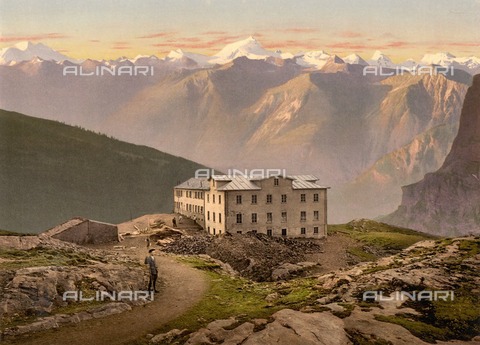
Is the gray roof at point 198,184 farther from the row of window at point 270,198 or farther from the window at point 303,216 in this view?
the window at point 303,216

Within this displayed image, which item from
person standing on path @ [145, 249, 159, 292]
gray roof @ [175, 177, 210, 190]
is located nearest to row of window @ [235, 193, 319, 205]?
gray roof @ [175, 177, 210, 190]

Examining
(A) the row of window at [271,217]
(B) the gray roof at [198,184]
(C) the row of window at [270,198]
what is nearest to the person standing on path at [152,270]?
(A) the row of window at [271,217]

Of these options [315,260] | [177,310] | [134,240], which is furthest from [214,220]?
[177,310]

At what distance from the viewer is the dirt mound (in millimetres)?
72588

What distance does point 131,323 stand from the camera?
35.5 meters

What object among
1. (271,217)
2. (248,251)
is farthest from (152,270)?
(271,217)

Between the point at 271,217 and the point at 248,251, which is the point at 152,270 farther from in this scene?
the point at 271,217

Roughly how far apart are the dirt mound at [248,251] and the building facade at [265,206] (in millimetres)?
6374

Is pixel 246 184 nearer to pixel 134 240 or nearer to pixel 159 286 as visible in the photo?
pixel 134 240

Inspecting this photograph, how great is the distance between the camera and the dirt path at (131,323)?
32469 mm

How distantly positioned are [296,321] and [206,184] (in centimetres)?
7493

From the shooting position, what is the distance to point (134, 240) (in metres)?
88.6

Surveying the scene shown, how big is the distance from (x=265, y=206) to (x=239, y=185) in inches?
234

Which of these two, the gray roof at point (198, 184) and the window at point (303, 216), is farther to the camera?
the gray roof at point (198, 184)
